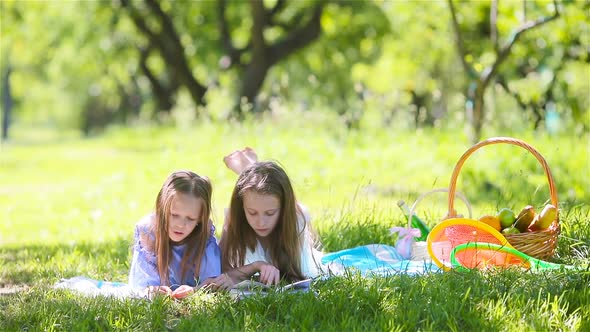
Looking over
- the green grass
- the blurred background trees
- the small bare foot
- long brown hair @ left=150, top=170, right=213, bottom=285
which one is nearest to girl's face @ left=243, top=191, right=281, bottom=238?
long brown hair @ left=150, top=170, right=213, bottom=285

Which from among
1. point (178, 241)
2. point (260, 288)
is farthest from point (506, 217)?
point (178, 241)

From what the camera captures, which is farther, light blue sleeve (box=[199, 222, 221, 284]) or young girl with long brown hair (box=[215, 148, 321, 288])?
light blue sleeve (box=[199, 222, 221, 284])


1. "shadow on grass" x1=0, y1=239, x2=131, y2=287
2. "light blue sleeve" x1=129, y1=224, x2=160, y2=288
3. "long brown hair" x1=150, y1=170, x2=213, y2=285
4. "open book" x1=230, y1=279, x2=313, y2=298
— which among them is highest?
"long brown hair" x1=150, y1=170, x2=213, y2=285

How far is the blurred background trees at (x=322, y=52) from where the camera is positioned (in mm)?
13250

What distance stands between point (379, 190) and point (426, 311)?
5587mm

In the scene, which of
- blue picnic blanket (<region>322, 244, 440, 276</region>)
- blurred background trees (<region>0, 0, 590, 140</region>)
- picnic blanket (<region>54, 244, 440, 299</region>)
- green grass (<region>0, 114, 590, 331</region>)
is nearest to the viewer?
green grass (<region>0, 114, 590, 331</region>)

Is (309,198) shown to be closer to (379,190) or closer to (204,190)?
(379,190)

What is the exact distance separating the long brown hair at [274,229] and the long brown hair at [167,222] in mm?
169

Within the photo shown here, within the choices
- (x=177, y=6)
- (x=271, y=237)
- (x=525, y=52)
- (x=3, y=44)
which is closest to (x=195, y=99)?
(x=177, y=6)

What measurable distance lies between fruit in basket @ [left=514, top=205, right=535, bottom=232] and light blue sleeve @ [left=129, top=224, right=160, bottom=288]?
222cm

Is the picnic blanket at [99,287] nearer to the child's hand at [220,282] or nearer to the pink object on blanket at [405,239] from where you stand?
the child's hand at [220,282]

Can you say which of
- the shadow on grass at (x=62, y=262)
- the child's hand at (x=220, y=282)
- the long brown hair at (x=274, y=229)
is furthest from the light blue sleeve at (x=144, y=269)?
the shadow on grass at (x=62, y=262)

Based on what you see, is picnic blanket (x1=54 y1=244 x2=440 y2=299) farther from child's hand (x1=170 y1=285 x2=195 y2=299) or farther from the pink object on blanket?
child's hand (x1=170 y1=285 x2=195 y2=299)

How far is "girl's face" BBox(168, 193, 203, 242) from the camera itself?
438 centimetres
